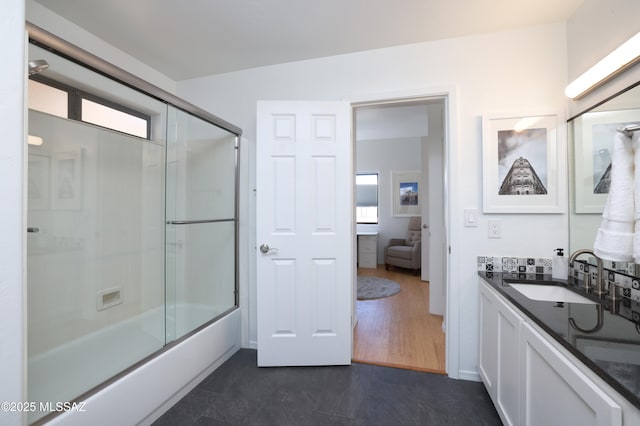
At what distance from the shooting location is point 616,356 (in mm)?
787

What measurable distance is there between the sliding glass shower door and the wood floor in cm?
128

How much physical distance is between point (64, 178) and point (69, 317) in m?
0.93

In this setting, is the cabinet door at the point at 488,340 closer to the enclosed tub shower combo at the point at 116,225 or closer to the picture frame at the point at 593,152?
the picture frame at the point at 593,152

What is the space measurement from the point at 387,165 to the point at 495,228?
4.20 m

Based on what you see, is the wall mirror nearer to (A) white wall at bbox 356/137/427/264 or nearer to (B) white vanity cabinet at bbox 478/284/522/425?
(B) white vanity cabinet at bbox 478/284/522/425

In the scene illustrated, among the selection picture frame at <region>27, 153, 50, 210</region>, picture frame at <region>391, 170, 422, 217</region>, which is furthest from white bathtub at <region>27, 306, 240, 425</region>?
picture frame at <region>391, 170, 422, 217</region>

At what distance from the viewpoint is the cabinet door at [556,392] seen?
2.40 feet

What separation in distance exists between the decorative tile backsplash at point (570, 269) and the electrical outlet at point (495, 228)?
0.50ft

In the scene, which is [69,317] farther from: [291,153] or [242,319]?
[291,153]

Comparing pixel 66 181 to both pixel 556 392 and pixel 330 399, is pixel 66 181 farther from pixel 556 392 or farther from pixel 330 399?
pixel 556 392

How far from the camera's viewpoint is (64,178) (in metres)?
1.80

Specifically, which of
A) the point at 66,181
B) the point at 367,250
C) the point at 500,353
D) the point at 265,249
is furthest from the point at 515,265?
the point at 367,250

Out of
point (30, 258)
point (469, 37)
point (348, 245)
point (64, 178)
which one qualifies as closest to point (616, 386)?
point (348, 245)

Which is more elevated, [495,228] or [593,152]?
[593,152]
